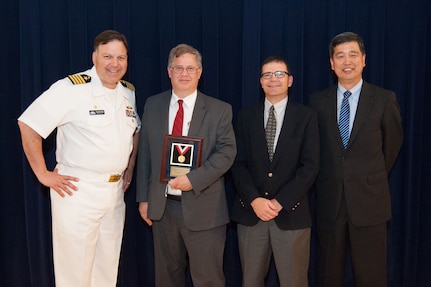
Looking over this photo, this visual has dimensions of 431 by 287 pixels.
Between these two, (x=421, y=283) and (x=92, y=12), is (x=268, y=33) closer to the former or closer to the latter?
(x=92, y=12)

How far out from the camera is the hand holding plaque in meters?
2.44

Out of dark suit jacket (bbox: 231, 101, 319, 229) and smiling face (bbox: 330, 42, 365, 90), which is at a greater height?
smiling face (bbox: 330, 42, 365, 90)

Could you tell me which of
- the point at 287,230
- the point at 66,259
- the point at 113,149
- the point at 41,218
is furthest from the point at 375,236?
the point at 41,218

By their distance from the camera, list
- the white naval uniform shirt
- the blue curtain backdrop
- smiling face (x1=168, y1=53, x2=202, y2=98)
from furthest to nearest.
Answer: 1. the blue curtain backdrop
2. smiling face (x1=168, y1=53, x2=202, y2=98)
3. the white naval uniform shirt

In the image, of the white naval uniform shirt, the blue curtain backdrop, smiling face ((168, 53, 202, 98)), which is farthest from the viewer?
the blue curtain backdrop

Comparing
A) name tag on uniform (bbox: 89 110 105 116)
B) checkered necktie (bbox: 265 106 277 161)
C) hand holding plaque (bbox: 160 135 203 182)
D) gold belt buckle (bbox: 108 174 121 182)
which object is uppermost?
name tag on uniform (bbox: 89 110 105 116)

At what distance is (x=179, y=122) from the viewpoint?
2.52m

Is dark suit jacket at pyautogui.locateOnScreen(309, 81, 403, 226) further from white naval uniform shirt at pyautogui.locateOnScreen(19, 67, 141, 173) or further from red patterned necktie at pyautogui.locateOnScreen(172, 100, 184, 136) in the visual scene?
white naval uniform shirt at pyautogui.locateOnScreen(19, 67, 141, 173)

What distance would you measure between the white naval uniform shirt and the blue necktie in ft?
4.39

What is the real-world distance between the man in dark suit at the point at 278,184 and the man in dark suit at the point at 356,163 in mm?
155

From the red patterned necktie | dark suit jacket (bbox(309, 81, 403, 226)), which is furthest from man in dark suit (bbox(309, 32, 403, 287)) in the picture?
the red patterned necktie

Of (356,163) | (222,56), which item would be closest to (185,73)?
(222,56)

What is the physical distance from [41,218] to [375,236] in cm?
248

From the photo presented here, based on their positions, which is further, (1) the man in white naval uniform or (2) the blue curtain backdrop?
(2) the blue curtain backdrop
